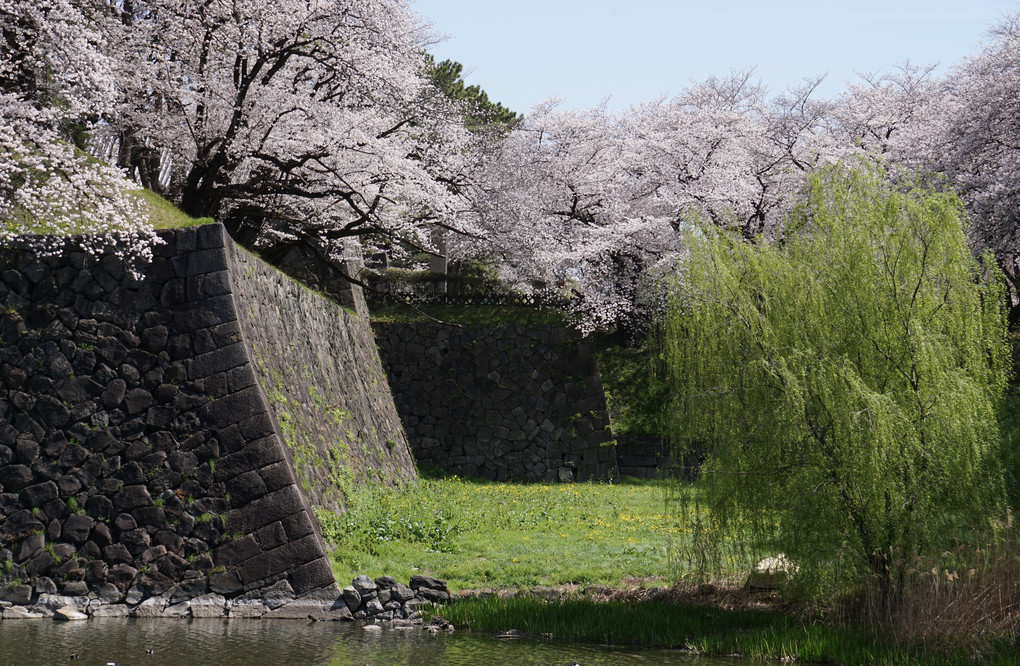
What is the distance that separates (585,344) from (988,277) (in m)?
15.4

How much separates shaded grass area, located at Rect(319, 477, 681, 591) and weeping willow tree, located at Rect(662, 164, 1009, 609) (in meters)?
2.16

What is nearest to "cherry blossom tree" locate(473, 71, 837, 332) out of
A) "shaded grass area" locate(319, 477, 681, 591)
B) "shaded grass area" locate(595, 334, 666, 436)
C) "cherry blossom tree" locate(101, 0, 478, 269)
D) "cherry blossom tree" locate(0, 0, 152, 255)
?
"shaded grass area" locate(595, 334, 666, 436)

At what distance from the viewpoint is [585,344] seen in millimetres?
24281

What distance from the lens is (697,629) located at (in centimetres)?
893

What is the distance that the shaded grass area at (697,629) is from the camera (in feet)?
25.8

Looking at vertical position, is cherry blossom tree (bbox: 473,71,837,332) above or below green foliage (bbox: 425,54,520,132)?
below

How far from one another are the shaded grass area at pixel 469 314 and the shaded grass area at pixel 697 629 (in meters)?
15.2

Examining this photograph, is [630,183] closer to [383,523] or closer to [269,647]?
[383,523]

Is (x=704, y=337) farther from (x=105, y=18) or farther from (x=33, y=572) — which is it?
(x=105, y=18)

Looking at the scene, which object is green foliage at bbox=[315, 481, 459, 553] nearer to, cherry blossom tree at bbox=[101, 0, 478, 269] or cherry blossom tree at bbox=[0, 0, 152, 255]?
cherry blossom tree at bbox=[0, 0, 152, 255]

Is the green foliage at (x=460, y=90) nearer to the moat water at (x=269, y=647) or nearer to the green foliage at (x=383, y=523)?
the green foliage at (x=383, y=523)

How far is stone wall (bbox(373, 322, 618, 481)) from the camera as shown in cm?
2312

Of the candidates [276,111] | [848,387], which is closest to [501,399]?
[276,111]

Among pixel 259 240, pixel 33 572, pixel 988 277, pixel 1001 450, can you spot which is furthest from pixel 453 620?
pixel 259 240
